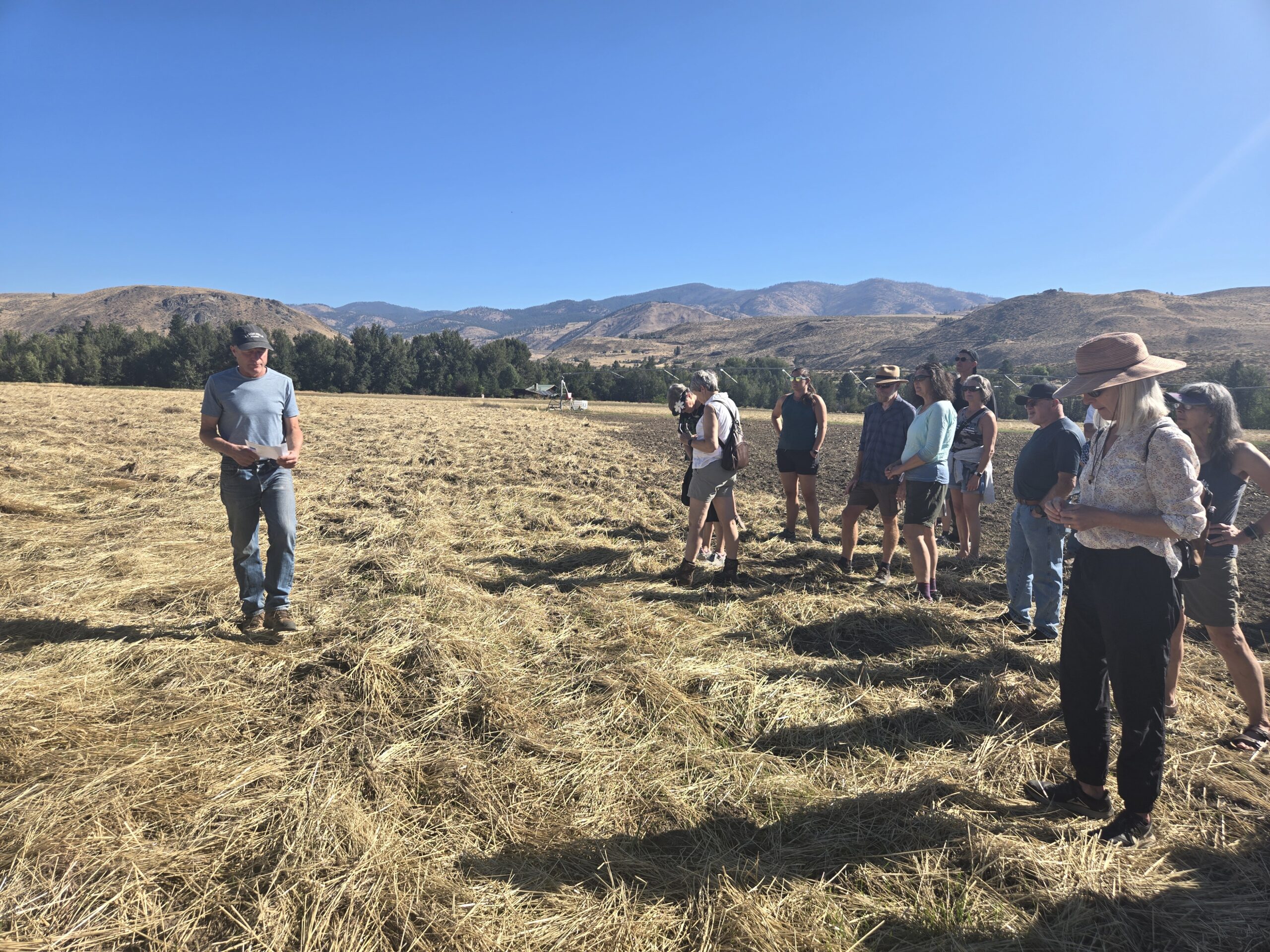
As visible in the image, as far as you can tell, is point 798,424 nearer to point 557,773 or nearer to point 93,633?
point 557,773

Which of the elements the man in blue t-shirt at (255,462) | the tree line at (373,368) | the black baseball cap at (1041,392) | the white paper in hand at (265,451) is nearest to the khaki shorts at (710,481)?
the black baseball cap at (1041,392)

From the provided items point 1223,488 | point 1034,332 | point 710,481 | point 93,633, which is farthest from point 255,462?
point 1034,332

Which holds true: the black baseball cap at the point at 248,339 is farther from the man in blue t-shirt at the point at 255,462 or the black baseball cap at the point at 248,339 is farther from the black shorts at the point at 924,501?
the black shorts at the point at 924,501

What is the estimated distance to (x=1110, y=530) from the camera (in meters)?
2.47

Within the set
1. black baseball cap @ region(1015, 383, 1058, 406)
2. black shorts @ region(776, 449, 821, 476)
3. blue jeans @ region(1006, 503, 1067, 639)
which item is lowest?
blue jeans @ region(1006, 503, 1067, 639)

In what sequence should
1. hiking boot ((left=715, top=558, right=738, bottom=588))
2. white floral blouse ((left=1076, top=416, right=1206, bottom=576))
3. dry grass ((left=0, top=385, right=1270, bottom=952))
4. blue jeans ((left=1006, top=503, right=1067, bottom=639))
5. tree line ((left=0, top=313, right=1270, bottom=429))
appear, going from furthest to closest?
tree line ((left=0, top=313, right=1270, bottom=429)) → hiking boot ((left=715, top=558, right=738, bottom=588)) → blue jeans ((left=1006, top=503, right=1067, bottom=639)) → white floral blouse ((left=1076, top=416, right=1206, bottom=576)) → dry grass ((left=0, top=385, right=1270, bottom=952))

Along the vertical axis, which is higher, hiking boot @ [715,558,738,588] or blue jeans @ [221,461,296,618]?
blue jeans @ [221,461,296,618]

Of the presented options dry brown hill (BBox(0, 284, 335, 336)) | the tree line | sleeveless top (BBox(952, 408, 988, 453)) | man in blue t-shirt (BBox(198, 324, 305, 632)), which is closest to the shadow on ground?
man in blue t-shirt (BBox(198, 324, 305, 632))

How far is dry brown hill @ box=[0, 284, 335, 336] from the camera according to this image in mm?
157500

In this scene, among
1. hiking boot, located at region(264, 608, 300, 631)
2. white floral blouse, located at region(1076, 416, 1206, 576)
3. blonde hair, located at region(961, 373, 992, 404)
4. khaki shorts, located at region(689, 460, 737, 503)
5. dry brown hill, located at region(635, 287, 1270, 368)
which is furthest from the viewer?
dry brown hill, located at region(635, 287, 1270, 368)

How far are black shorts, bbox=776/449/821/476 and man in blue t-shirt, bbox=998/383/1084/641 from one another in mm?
2185

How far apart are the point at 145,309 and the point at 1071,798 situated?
218 meters

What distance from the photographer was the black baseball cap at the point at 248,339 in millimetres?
3918

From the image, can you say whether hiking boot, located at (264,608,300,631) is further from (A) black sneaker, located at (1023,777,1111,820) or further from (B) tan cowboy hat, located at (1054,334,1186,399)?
(B) tan cowboy hat, located at (1054,334,1186,399)
